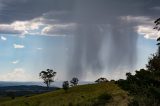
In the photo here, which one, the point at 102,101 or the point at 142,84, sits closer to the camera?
the point at 142,84

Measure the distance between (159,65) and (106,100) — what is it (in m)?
8.57

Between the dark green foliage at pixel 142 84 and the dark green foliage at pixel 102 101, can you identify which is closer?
the dark green foliage at pixel 142 84

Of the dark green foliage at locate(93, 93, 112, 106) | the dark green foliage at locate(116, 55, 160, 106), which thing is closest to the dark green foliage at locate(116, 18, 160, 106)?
the dark green foliage at locate(116, 55, 160, 106)

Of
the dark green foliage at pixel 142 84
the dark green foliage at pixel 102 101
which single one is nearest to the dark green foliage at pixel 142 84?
the dark green foliage at pixel 142 84

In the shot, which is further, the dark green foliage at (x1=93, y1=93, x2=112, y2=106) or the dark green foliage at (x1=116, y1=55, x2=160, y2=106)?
the dark green foliage at (x1=93, y1=93, x2=112, y2=106)

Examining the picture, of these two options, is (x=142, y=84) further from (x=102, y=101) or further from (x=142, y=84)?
(x=102, y=101)

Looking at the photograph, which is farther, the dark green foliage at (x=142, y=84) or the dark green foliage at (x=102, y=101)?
the dark green foliage at (x=102, y=101)

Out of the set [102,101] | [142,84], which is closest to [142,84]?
[142,84]

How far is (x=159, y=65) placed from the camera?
49125mm

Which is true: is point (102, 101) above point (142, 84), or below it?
below

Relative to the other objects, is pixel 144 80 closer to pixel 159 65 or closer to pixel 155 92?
pixel 155 92

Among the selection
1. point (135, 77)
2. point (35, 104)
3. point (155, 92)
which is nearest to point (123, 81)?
point (135, 77)

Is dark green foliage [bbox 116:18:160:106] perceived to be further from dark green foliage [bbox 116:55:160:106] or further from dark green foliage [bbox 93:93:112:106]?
dark green foliage [bbox 93:93:112:106]

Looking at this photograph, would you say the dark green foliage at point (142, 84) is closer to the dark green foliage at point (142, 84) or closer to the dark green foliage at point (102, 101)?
the dark green foliage at point (142, 84)
